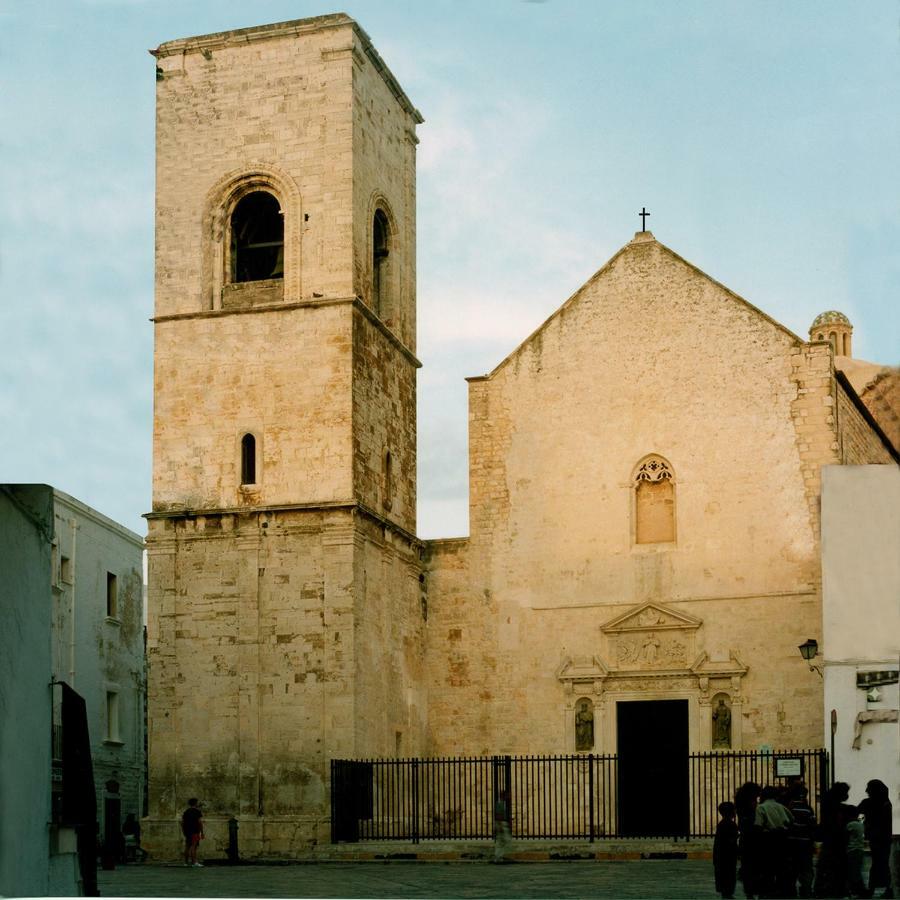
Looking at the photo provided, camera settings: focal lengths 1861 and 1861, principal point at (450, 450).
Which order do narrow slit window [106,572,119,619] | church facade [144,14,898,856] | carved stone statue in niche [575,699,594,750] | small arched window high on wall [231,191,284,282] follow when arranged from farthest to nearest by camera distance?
1. narrow slit window [106,572,119,619]
2. small arched window high on wall [231,191,284,282]
3. carved stone statue in niche [575,699,594,750]
4. church facade [144,14,898,856]

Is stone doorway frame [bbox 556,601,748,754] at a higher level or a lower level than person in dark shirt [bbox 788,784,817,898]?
higher

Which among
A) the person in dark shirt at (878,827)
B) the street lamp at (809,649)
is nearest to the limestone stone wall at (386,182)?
the street lamp at (809,649)

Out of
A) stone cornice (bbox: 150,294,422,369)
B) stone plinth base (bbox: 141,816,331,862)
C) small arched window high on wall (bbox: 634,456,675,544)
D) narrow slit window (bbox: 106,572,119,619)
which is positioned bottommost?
stone plinth base (bbox: 141,816,331,862)

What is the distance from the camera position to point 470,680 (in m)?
28.7

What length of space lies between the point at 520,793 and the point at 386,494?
4.97 meters

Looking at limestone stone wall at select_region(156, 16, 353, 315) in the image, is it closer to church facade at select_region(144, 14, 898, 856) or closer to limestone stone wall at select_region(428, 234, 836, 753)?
church facade at select_region(144, 14, 898, 856)

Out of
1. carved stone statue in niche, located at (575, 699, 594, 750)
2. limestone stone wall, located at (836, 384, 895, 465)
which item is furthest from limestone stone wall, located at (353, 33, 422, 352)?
limestone stone wall, located at (836, 384, 895, 465)

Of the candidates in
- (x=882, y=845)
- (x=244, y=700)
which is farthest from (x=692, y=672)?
(x=882, y=845)

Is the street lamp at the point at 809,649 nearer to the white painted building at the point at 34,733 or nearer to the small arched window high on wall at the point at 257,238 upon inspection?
the small arched window high on wall at the point at 257,238

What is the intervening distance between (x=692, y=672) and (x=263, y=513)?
6738 mm

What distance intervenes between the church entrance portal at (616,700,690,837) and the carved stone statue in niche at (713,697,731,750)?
Result: 523 millimetres

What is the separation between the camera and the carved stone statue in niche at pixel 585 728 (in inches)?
1097

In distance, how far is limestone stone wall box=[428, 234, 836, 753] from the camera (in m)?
27.3

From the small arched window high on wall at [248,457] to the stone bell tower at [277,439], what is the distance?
0.04 meters
